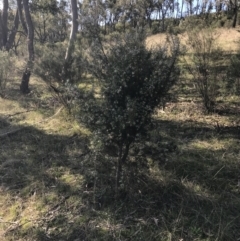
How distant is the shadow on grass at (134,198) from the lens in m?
3.48

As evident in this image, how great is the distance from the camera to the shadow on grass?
137 inches

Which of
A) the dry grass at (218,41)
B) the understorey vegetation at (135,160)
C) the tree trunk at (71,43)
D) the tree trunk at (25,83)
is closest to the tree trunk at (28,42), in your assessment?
the tree trunk at (25,83)

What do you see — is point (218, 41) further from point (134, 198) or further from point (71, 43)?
point (71, 43)

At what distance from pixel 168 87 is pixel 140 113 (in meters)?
0.54

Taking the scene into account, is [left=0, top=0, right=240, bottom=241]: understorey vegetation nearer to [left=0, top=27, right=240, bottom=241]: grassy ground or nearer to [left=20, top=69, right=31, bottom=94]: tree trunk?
[left=0, top=27, right=240, bottom=241]: grassy ground

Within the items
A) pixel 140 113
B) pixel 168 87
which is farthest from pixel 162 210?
pixel 168 87

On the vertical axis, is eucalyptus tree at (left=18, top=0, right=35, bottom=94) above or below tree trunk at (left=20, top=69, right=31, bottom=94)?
above

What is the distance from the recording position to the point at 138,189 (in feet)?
13.3

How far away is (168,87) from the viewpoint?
148 inches

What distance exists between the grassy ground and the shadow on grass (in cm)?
1

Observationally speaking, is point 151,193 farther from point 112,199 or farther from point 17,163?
point 17,163

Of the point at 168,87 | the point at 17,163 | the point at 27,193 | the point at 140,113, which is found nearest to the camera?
the point at 140,113

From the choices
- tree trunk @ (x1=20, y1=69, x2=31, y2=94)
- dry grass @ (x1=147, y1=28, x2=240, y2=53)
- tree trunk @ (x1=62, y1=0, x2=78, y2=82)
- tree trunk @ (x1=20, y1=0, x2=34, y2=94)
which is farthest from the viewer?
tree trunk @ (x1=20, y1=69, x2=31, y2=94)

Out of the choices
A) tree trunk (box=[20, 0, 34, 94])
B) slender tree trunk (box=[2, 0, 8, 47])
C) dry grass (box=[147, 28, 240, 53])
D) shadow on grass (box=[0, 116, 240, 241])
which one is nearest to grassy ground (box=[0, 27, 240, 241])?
shadow on grass (box=[0, 116, 240, 241])
